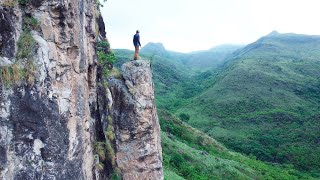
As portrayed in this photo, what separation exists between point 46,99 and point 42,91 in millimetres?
257

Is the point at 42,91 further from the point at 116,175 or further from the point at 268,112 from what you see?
the point at 268,112

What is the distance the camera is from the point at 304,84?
338 feet

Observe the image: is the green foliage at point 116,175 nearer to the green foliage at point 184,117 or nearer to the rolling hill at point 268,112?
the rolling hill at point 268,112

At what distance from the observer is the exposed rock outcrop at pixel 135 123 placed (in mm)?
16203

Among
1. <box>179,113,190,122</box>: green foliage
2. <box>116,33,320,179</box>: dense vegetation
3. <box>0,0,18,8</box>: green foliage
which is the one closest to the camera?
<box>0,0,18,8</box>: green foliage

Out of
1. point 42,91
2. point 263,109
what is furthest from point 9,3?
point 263,109

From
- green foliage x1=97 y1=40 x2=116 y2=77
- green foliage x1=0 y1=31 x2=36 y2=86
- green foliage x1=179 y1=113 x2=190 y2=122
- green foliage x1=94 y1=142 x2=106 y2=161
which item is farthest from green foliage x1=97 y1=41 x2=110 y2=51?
green foliage x1=179 y1=113 x2=190 y2=122

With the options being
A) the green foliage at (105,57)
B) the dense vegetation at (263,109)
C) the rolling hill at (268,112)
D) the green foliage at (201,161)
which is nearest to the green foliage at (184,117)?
the dense vegetation at (263,109)

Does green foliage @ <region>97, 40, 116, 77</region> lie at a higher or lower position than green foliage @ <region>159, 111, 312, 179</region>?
higher

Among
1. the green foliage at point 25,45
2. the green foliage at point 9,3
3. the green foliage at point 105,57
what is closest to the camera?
the green foliage at point 9,3

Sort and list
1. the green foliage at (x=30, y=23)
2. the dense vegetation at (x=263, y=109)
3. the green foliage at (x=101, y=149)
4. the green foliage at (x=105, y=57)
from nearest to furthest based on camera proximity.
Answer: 1. the green foliage at (x=30, y=23)
2. the green foliage at (x=101, y=149)
3. the green foliage at (x=105, y=57)
4. the dense vegetation at (x=263, y=109)

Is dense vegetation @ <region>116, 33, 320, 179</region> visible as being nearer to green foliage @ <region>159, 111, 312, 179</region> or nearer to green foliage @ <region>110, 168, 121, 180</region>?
green foliage @ <region>159, 111, 312, 179</region>

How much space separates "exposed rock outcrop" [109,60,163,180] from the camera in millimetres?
16203

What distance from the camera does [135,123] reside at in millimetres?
16344
